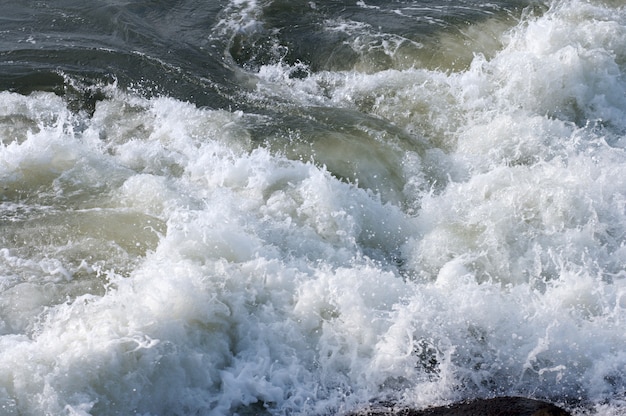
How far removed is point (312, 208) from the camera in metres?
7.05

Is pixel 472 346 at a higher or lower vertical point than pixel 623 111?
lower

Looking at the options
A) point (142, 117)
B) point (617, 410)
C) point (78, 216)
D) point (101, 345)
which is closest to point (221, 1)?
point (142, 117)

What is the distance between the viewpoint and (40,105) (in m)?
9.09

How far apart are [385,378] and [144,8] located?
8562 millimetres

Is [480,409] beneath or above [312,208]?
beneath

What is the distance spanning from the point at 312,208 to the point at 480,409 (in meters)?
2.77

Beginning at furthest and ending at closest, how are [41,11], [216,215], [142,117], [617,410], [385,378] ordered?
[41,11]
[142,117]
[216,215]
[385,378]
[617,410]

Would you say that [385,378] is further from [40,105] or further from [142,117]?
[40,105]

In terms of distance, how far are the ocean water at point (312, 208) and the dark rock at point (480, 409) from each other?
115 mm

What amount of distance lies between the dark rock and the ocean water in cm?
11

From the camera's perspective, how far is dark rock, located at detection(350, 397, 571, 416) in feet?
15.7

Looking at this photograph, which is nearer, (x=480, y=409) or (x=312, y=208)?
(x=480, y=409)

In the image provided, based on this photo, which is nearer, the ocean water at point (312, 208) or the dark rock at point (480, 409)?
the dark rock at point (480, 409)

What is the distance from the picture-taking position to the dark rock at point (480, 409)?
4.80 m
